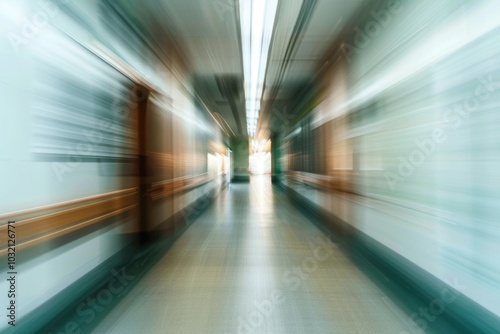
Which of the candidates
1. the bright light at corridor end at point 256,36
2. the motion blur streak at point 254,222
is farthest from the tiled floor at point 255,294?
the bright light at corridor end at point 256,36

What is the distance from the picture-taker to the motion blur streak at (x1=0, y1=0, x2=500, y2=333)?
6.37 feet

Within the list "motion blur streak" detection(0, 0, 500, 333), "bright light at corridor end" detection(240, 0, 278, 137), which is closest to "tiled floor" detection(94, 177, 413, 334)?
"motion blur streak" detection(0, 0, 500, 333)

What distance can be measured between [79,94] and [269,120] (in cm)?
1076

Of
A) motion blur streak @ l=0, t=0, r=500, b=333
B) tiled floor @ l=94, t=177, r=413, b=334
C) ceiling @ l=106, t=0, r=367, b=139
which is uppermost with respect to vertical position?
ceiling @ l=106, t=0, r=367, b=139

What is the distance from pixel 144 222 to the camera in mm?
4137

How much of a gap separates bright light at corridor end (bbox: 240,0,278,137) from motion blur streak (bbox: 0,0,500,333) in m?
0.04

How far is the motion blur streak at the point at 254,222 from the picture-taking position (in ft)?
6.37

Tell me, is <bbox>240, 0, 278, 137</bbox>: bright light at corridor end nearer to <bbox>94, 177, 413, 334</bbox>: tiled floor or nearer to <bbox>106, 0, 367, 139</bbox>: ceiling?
<bbox>106, 0, 367, 139</bbox>: ceiling

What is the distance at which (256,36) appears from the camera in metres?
4.23

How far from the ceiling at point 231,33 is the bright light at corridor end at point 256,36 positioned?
0.11 metres

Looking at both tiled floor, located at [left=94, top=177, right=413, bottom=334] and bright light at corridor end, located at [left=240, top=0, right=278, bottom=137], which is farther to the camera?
bright light at corridor end, located at [left=240, top=0, right=278, bottom=137]

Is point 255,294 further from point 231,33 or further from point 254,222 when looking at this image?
point 231,33

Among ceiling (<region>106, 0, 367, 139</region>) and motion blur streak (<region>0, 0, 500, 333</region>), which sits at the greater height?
ceiling (<region>106, 0, 367, 139</region>)

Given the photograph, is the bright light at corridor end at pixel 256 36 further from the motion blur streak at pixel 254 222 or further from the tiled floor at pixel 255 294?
the tiled floor at pixel 255 294
